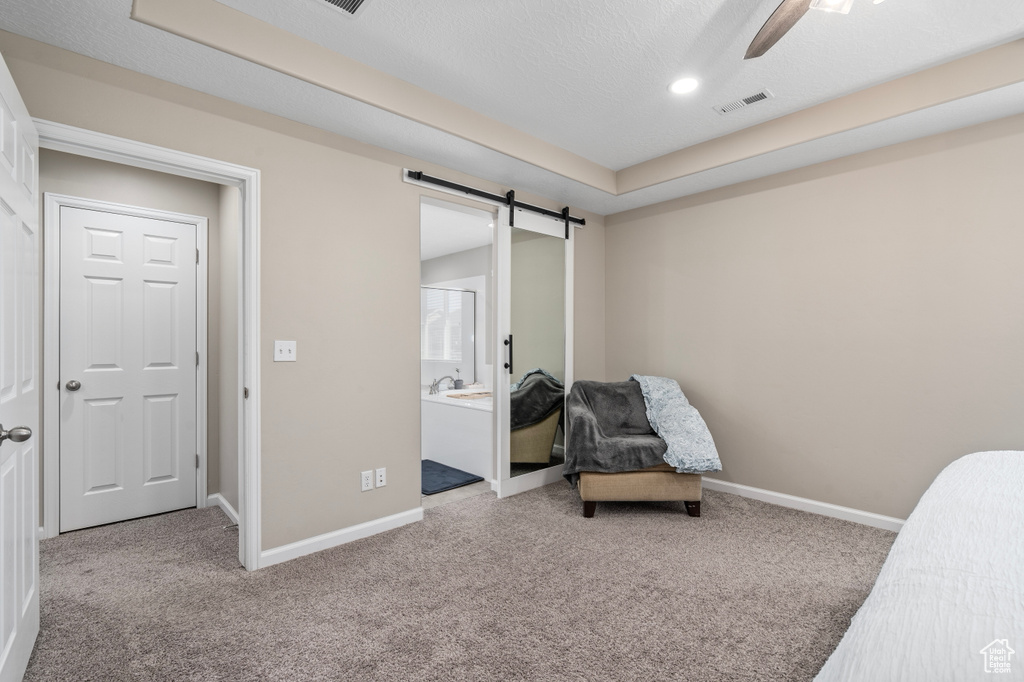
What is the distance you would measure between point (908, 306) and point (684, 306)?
1402 mm

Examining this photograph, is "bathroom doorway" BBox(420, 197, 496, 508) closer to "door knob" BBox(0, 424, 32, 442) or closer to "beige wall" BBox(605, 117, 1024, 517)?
"beige wall" BBox(605, 117, 1024, 517)

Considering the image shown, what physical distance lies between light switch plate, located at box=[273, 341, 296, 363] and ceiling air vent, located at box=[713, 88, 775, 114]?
2693mm

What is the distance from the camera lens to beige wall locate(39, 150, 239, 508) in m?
2.93

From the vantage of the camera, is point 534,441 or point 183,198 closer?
point 183,198

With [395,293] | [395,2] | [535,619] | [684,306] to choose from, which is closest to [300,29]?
[395,2]

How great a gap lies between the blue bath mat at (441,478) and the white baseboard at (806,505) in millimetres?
1838

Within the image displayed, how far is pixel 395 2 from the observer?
1.97m

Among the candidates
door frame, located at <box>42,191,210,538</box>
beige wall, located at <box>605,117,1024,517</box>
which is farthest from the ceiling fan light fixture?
door frame, located at <box>42,191,210,538</box>

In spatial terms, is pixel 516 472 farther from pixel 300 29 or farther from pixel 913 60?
pixel 913 60

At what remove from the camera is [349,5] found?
77.5 inches

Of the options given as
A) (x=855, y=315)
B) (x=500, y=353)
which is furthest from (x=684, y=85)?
(x=500, y=353)

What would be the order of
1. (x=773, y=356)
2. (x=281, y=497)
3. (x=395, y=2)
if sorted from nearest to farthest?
1. (x=395, y=2)
2. (x=281, y=497)
3. (x=773, y=356)

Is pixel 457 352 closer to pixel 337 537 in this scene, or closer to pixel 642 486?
pixel 642 486

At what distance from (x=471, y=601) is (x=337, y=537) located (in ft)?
3.24
